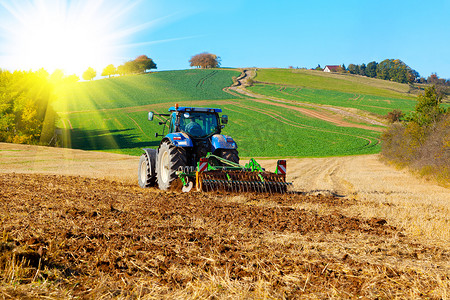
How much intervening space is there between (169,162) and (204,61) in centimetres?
10459

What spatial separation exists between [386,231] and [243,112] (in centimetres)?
4959

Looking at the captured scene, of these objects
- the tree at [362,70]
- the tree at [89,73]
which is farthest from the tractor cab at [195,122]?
the tree at [362,70]

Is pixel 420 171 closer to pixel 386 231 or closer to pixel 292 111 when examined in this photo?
pixel 386 231

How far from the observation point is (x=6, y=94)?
129ft

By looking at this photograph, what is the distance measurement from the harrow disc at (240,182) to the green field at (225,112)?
2665 cm

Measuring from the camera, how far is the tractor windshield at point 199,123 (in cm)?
Answer: 1180

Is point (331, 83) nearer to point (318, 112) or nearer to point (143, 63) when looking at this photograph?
point (318, 112)

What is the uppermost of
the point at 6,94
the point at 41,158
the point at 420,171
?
the point at 6,94

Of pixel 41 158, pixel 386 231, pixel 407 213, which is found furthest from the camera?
pixel 41 158

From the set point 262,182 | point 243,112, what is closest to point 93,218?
point 262,182

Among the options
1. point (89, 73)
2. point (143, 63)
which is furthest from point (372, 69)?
point (89, 73)

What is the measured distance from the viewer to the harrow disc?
402 inches

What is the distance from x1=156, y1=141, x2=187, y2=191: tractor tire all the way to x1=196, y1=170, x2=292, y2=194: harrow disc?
3.04ft

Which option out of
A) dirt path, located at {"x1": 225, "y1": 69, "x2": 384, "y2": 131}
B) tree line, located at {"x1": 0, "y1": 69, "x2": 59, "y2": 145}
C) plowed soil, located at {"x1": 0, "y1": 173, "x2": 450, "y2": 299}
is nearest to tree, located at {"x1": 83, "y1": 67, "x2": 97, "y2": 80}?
dirt path, located at {"x1": 225, "y1": 69, "x2": 384, "y2": 131}
